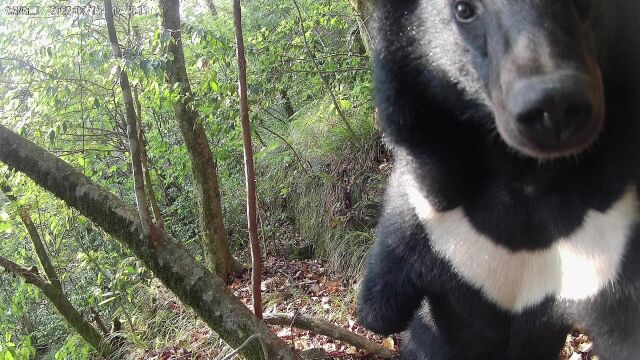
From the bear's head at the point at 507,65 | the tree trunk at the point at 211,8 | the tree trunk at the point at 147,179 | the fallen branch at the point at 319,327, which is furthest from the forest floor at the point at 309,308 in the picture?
the tree trunk at the point at 211,8

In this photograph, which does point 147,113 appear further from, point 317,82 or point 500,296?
point 500,296

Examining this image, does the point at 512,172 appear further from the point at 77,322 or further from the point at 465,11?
the point at 77,322

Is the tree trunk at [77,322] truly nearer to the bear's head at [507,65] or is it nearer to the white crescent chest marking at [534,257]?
the white crescent chest marking at [534,257]

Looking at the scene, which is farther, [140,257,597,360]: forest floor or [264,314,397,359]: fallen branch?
[140,257,597,360]: forest floor

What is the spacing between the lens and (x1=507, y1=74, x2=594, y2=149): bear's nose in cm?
103

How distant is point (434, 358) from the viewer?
6.86ft

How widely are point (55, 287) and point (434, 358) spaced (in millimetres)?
5169

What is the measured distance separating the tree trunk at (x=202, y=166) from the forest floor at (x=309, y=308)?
387 mm

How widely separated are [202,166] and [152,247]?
3.81 metres

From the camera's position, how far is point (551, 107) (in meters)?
1.04

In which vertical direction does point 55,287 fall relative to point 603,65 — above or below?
below

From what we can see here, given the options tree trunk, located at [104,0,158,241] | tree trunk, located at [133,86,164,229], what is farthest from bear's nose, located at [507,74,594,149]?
tree trunk, located at [133,86,164,229]

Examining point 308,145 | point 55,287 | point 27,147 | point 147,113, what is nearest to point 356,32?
point 308,145

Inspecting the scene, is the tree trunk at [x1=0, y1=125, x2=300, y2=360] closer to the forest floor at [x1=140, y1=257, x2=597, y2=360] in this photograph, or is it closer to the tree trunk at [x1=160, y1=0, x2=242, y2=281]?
the forest floor at [x1=140, y1=257, x2=597, y2=360]
